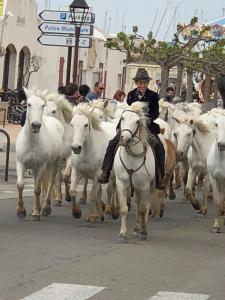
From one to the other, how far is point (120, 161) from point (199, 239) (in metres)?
1.75

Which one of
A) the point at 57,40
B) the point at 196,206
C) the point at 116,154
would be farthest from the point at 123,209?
the point at 57,40

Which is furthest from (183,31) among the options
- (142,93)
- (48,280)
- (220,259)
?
(48,280)

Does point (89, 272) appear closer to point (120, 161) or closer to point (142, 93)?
point (120, 161)

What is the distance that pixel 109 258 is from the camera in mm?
10945

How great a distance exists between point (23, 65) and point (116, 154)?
35.4m

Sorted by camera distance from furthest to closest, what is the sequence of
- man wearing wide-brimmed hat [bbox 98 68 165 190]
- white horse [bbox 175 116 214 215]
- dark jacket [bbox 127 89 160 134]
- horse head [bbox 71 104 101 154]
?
1. white horse [bbox 175 116 214 215]
2. horse head [bbox 71 104 101 154]
3. dark jacket [bbox 127 89 160 134]
4. man wearing wide-brimmed hat [bbox 98 68 165 190]

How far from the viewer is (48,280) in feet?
30.7

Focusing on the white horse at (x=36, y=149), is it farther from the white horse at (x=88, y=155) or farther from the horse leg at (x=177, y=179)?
the horse leg at (x=177, y=179)

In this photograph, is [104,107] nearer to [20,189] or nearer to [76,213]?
[76,213]

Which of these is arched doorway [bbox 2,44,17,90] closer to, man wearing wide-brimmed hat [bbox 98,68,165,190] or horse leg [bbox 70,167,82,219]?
horse leg [bbox 70,167,82,219]

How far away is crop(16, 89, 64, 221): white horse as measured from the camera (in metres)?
13.9

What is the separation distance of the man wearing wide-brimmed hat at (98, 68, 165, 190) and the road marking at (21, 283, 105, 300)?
13.8ft

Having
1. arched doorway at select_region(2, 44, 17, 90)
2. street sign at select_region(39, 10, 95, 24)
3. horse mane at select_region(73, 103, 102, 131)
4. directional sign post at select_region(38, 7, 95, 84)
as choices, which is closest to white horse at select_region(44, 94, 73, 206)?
horse mane at select_region(73, 103, 102, 131)

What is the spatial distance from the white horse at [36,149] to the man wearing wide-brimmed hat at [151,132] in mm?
1392
